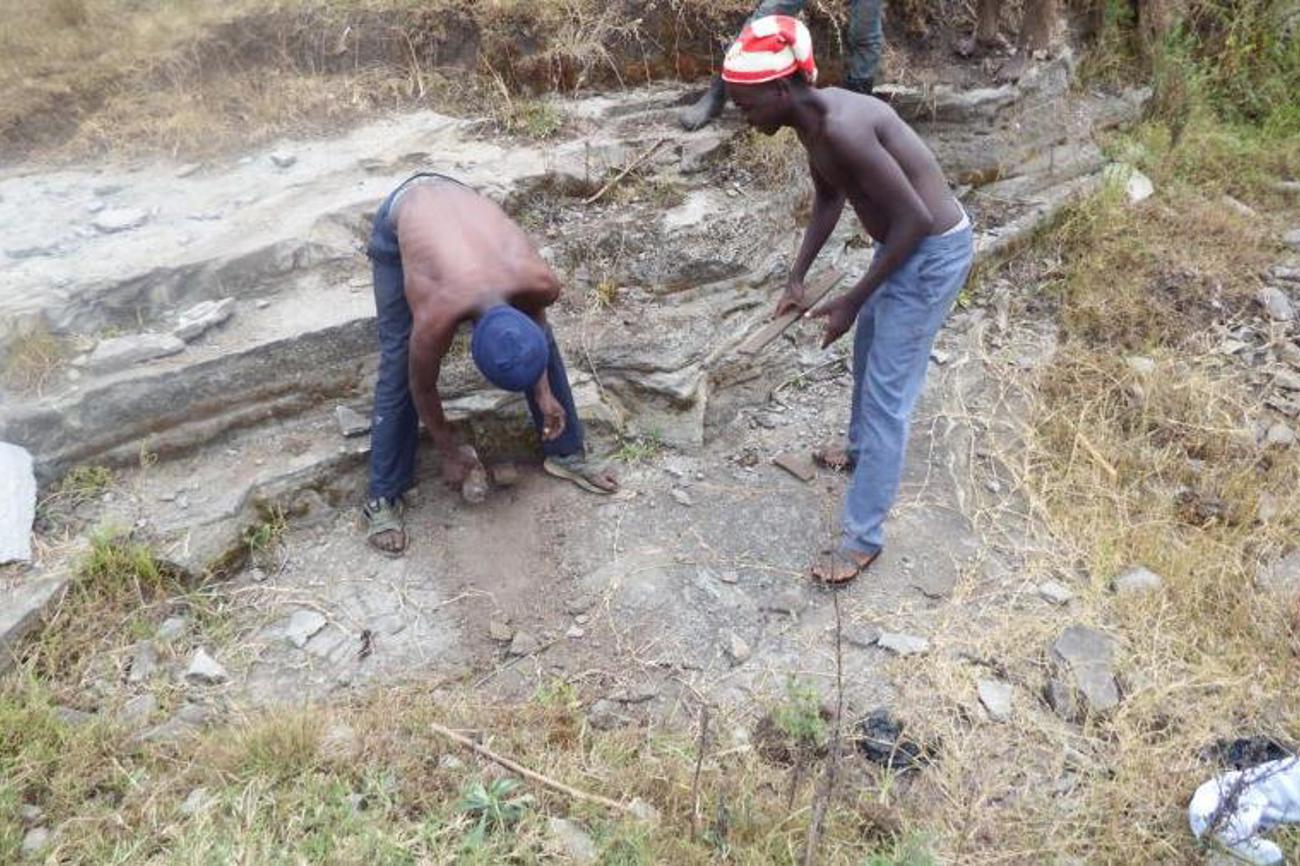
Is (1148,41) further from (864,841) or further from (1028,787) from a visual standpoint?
(864,841)

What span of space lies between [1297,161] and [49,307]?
226 inches

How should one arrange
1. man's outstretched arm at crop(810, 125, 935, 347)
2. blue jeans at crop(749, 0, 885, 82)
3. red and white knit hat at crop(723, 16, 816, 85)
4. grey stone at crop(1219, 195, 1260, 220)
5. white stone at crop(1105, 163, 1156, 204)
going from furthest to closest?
1. grey stone at crop(1219, 195, 1260, 220)
2. white stone at crop(1105, 163, 1156, 204)
3. blue jeans at crop(749, 0, 885, 82)
4. man's outstretched arm at crop(810, 125, 935, 347)
5. red and white knit hat at crop(723, 16, 816, 85)

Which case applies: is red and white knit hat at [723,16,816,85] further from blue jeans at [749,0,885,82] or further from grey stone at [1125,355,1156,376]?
grey stone at [1125,355,1156,376]

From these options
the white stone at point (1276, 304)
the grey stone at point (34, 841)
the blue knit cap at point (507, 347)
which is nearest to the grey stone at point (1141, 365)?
the white stone at point (1276, 304)

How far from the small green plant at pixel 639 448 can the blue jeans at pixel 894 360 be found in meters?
0.78

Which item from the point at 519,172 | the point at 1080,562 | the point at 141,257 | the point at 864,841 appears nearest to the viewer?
the point at 864,841

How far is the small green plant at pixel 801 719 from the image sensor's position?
256 cm

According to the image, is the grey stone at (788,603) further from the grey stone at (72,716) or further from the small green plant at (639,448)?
the grey stone at (72,716)

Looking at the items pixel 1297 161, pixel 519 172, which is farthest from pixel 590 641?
pixel 1297 161

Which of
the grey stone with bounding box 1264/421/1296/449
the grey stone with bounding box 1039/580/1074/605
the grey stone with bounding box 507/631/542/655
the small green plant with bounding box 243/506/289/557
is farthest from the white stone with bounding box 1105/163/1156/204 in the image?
the small green plant with bounding box 243/506/289/557

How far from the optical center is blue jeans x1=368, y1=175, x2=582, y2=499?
10.2 ft

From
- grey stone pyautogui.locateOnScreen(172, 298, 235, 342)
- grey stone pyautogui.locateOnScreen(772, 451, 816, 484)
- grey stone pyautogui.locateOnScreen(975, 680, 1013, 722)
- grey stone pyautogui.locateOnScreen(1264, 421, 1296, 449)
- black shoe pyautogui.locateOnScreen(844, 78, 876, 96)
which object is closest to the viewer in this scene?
grey stone pyautogui.locateOnScreen(975, 680, 1013, 722)

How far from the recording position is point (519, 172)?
4035mm

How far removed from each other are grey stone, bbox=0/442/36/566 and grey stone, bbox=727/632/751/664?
201 centimetres
